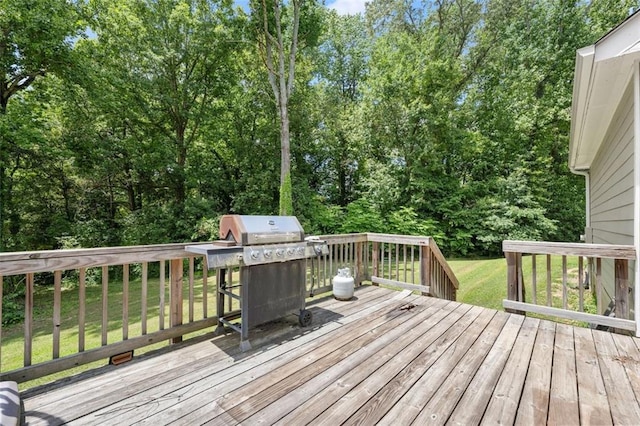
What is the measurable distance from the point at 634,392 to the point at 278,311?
2636 millimetres

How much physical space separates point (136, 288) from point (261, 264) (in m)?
7.80

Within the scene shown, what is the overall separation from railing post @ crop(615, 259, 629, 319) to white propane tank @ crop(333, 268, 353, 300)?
272 centimetres

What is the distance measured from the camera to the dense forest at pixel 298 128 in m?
9.84

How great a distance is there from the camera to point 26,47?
713cm

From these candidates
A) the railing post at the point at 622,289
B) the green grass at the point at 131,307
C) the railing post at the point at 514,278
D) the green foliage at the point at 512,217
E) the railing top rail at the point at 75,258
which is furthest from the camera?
the green foliage at the point at 512,217

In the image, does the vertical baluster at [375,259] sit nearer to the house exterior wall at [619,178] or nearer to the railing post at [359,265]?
the railing post at [359,265]

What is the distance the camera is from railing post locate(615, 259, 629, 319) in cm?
270

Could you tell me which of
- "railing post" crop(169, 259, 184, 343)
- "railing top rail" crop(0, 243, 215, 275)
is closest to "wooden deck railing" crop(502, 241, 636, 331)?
"railing post" crop(169, 259, 184, 343)

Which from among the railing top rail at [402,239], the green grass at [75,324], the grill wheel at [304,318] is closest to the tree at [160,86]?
the green grass at [75,324]

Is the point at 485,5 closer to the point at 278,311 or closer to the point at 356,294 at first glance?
the point at 356,294

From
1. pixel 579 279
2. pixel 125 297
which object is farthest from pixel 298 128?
pixel 579 279

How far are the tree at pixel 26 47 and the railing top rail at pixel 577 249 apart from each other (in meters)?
10.4

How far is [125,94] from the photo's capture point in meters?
10.1

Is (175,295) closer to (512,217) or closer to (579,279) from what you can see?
(579,279)
